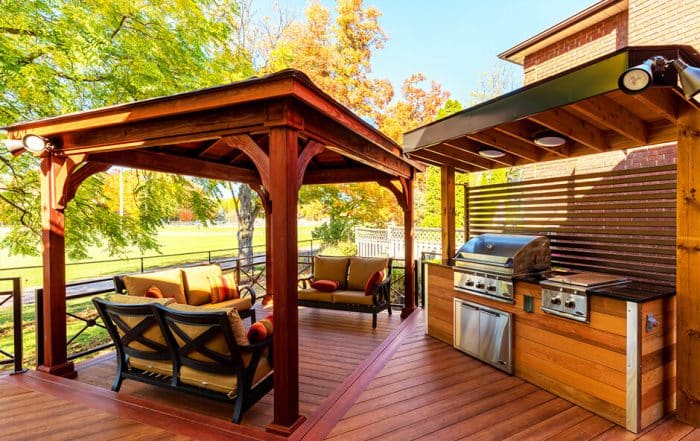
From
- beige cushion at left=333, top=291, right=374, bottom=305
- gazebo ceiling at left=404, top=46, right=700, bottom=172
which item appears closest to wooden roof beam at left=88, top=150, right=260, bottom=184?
beige cushion at left=333, top=291, right=374, bottom=305

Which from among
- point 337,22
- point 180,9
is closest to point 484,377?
point 180,9

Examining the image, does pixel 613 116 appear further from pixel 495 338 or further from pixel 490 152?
pixel 495 338

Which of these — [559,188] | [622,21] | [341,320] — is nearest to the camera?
[559,188]

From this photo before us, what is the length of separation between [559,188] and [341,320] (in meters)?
3.35

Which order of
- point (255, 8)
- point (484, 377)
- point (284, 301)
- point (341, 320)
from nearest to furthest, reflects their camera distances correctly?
1. point (284, 301)
2. point (484, 377)
3. point (341, 320)
4. point (255, 8)

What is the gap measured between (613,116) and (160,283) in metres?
4.99

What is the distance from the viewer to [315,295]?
17.5ft

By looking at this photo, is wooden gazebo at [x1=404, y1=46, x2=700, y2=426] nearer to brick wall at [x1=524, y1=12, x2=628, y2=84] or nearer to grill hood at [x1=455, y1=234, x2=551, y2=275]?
grill hood at [x1=455, y1=234, x2=551, y2=275]

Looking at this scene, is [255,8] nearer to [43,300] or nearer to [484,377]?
[43,300]

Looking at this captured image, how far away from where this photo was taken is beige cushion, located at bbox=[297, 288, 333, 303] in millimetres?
5234

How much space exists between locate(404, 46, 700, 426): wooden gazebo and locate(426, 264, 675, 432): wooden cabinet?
109 mm

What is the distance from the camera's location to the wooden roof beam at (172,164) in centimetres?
394

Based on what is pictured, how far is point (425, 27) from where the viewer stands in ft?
58.0

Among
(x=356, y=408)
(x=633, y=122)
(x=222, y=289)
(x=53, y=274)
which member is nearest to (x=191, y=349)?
(x=356, y=408)
